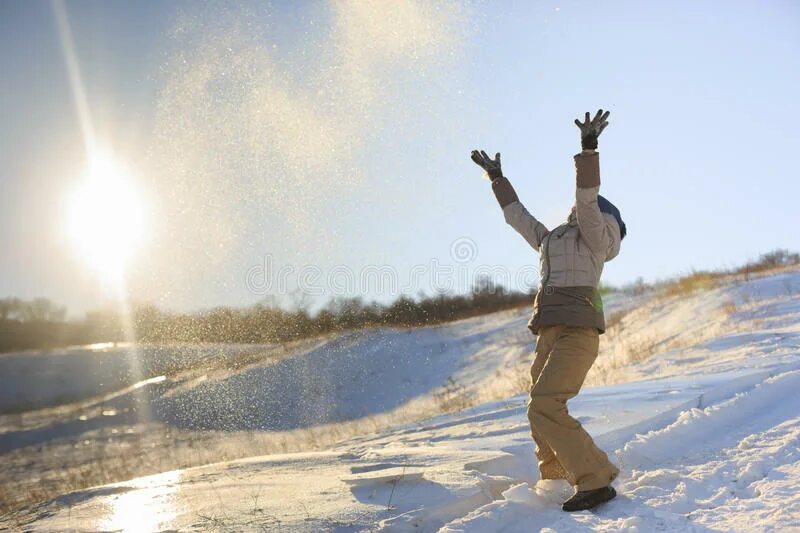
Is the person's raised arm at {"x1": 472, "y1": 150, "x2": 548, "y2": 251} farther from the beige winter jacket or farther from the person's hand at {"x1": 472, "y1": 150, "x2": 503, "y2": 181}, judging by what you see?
the beige winter jacket

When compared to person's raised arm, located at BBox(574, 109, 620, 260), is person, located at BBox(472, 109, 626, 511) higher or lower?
lower

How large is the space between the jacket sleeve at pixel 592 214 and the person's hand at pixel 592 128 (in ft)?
0.23

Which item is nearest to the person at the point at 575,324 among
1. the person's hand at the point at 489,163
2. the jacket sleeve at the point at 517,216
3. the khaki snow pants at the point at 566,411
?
the khaki snow pants at the point at 566,411

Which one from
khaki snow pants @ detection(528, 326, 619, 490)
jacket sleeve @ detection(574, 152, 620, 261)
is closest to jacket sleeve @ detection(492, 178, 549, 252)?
jacket sleeve @ detection(574, 152, 620, 261)

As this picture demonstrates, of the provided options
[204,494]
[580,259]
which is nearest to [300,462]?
[204,494]

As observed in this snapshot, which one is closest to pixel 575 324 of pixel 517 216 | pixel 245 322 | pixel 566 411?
pixel 566 411

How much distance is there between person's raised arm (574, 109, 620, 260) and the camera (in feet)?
12.0

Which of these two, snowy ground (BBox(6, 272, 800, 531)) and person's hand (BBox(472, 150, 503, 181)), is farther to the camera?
person's hand (BBox(472, 150, 503, 181))

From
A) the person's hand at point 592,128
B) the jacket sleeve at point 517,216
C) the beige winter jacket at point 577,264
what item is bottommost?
the beige winter jacket at point 577,264

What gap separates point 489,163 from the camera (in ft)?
15.7

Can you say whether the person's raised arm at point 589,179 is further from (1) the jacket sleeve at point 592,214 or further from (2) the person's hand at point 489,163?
(2) the person's hand at point 489,163

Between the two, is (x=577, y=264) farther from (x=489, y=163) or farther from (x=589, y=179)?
(x=489, y=163)

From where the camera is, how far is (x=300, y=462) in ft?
18.0

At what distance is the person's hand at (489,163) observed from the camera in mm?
4754
